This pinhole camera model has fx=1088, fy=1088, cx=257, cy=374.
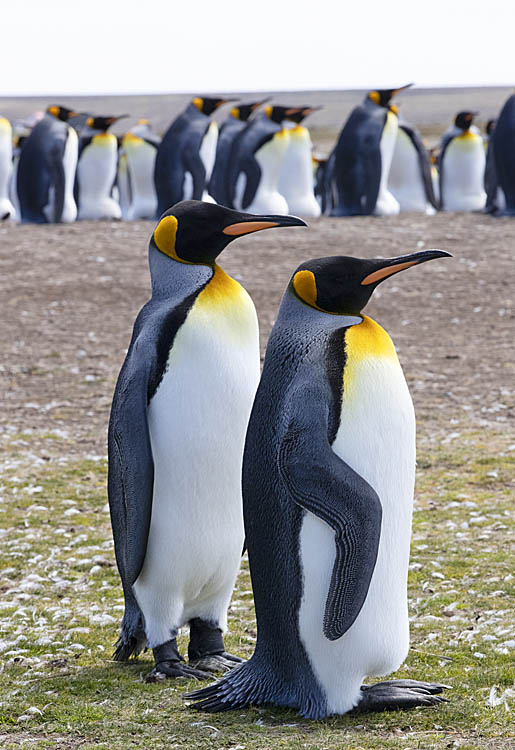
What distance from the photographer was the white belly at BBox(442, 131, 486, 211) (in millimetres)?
16922

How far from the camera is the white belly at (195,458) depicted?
3.65 m

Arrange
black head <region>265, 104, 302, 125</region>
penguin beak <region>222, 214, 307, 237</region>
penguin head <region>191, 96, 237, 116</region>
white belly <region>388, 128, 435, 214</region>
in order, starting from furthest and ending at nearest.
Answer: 1. white belly <region>388, 128, 435, 214</region>
2. black head <region>265, 104, 302, 125</region>
3. penguin head <region>191, 96, 237, 116</region>
4. penguin beak <region>222, 214, 307, 237</region>

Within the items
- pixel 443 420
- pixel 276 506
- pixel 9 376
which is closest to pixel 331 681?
pixel 276 506

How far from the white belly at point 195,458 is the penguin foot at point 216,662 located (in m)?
0.17

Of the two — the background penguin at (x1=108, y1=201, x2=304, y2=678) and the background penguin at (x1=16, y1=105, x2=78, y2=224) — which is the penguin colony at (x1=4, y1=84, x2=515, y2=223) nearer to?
the background penguin at (x1=16, y1=105, x2=78, y2=224)

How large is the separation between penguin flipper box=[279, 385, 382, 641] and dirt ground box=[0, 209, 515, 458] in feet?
13.7

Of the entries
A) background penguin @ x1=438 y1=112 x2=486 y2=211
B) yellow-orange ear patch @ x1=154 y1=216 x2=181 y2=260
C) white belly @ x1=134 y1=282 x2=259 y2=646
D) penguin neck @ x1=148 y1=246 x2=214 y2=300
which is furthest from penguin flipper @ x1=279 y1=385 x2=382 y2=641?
background penguin @ x1=438 y1=112 x2=486 y2=211

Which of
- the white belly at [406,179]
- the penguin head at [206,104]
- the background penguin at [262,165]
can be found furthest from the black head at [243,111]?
the white belly at [406,179]

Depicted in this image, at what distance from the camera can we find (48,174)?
15.2 metres

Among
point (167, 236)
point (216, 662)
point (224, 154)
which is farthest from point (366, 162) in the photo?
point (216, 662)

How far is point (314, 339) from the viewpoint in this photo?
3.19 meters

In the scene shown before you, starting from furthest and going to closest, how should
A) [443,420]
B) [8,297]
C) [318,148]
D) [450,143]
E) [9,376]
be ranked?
[318,148]
[450,143]
[8,297]
[9,376]
[443,420]

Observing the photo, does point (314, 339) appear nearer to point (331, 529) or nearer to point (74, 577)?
point (331, 529)

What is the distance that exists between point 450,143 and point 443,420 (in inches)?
409
